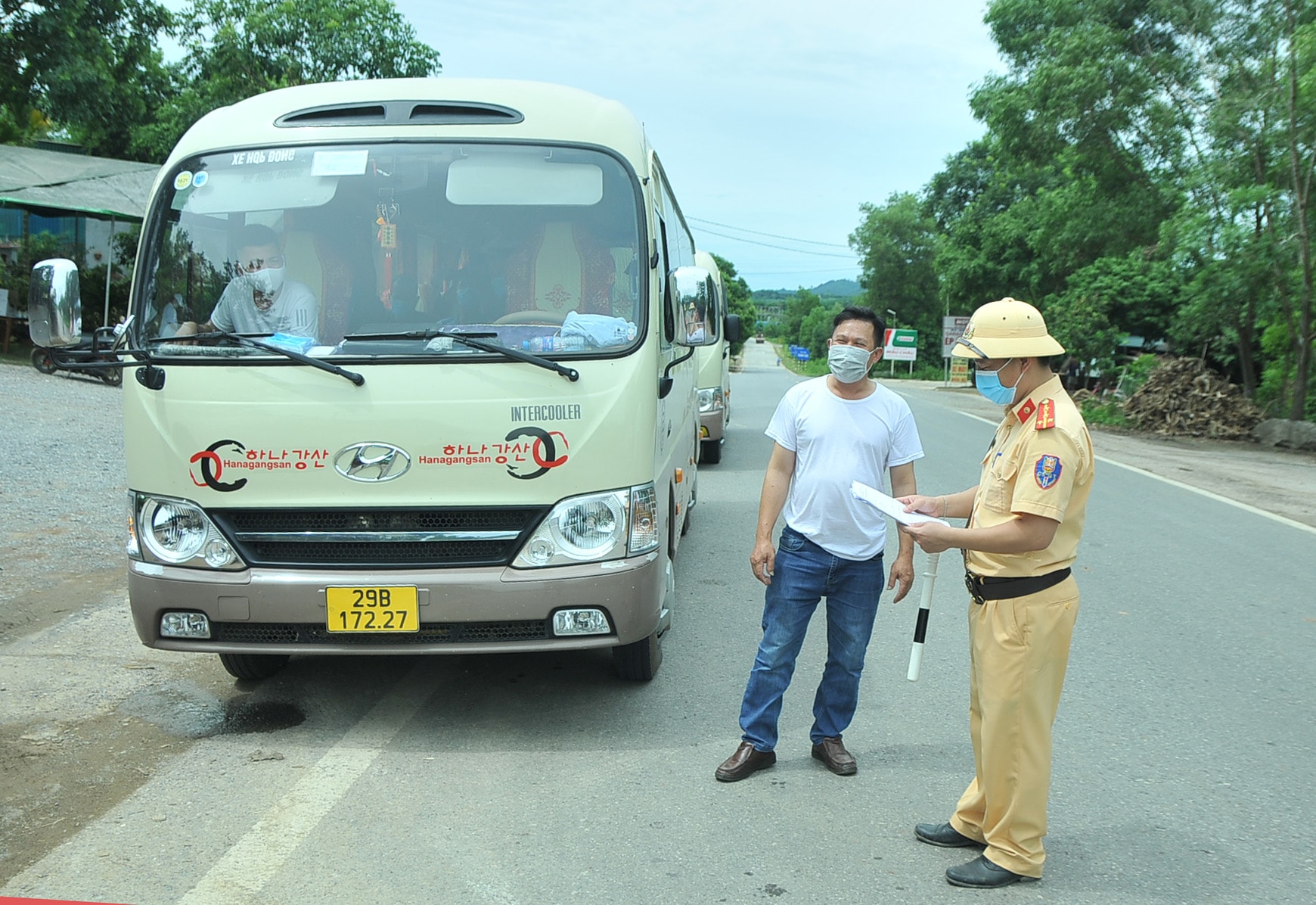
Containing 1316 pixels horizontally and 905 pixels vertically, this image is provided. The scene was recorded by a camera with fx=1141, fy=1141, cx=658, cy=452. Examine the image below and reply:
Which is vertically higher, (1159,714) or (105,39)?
(105,39)

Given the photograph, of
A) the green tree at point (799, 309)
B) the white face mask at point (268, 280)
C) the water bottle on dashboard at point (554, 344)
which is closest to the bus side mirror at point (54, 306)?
the white face mask at point (268, 280)

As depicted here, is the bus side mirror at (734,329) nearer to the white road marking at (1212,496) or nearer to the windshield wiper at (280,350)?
the windshield wiper at (280,350)

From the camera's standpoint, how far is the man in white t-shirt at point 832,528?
419 cm

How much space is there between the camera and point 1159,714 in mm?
5125

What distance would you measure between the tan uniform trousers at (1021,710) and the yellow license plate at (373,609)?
2.15m

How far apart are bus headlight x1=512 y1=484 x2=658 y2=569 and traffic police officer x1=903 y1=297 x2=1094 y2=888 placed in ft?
4.57

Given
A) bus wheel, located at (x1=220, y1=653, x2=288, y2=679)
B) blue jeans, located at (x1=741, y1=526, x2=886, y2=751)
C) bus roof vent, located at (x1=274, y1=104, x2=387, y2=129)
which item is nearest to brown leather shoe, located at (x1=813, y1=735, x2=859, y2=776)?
blue jeans, located at (x1=741, y1=526, x2=886, y2=751)

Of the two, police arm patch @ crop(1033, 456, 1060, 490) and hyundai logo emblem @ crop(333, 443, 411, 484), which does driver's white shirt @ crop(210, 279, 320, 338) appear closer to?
hyundai logo emblem @ crop(333, 443, 411, 484)

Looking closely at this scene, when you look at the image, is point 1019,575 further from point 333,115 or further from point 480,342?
point 333,115

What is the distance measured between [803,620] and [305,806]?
190cm

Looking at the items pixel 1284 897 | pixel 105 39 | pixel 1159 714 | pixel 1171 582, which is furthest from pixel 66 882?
pixel 105 39

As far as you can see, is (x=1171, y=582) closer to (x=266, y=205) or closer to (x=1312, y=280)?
(x=266, y=205)

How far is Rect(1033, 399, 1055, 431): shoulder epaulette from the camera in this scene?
10.9 ft

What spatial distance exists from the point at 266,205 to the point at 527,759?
2.56 m
